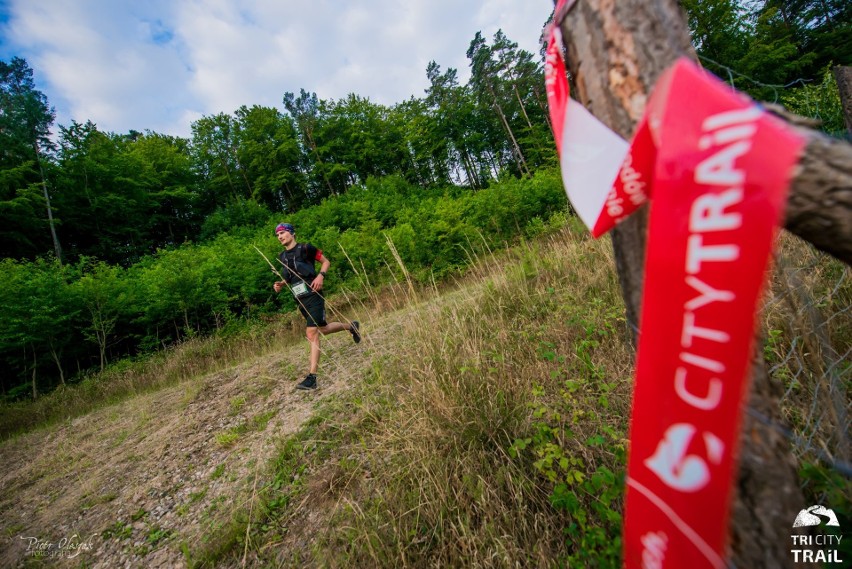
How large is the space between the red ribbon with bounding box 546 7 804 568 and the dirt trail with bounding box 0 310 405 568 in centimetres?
262

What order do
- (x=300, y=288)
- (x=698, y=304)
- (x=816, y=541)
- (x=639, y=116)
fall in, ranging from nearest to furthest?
(x=698, y=304)
(x=639, y=116)
(x=816, y=541)
(x=300, y=288)

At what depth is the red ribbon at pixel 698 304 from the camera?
50 centimetres

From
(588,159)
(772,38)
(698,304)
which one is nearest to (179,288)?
(588,159)

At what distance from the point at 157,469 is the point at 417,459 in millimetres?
3364

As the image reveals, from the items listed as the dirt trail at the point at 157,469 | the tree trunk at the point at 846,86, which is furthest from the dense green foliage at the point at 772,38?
the dirt trail at the point at 157,469

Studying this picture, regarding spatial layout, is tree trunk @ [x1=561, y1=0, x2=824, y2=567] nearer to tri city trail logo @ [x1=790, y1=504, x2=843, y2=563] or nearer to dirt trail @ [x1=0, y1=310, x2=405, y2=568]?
tri city trail logo @ [x1=790, y1=504, x2=843, y2=563]

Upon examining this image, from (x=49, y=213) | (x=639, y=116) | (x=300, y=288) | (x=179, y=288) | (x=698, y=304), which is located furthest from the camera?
→ (x=49, y=213)

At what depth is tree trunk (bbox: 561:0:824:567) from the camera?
0.62 meters

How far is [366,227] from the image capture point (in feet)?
45.0

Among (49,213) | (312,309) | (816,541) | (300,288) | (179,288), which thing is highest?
(49,213)

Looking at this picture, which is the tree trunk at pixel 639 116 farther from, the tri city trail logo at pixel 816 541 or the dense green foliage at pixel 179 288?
the dense green foliage at pixel 179 288

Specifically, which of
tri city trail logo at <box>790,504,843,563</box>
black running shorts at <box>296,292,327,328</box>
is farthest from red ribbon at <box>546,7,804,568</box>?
black running shorts at <box>296,292,327,328</box>

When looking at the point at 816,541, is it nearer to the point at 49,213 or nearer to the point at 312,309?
the point at 312,309

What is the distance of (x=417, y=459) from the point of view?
1771 mm
